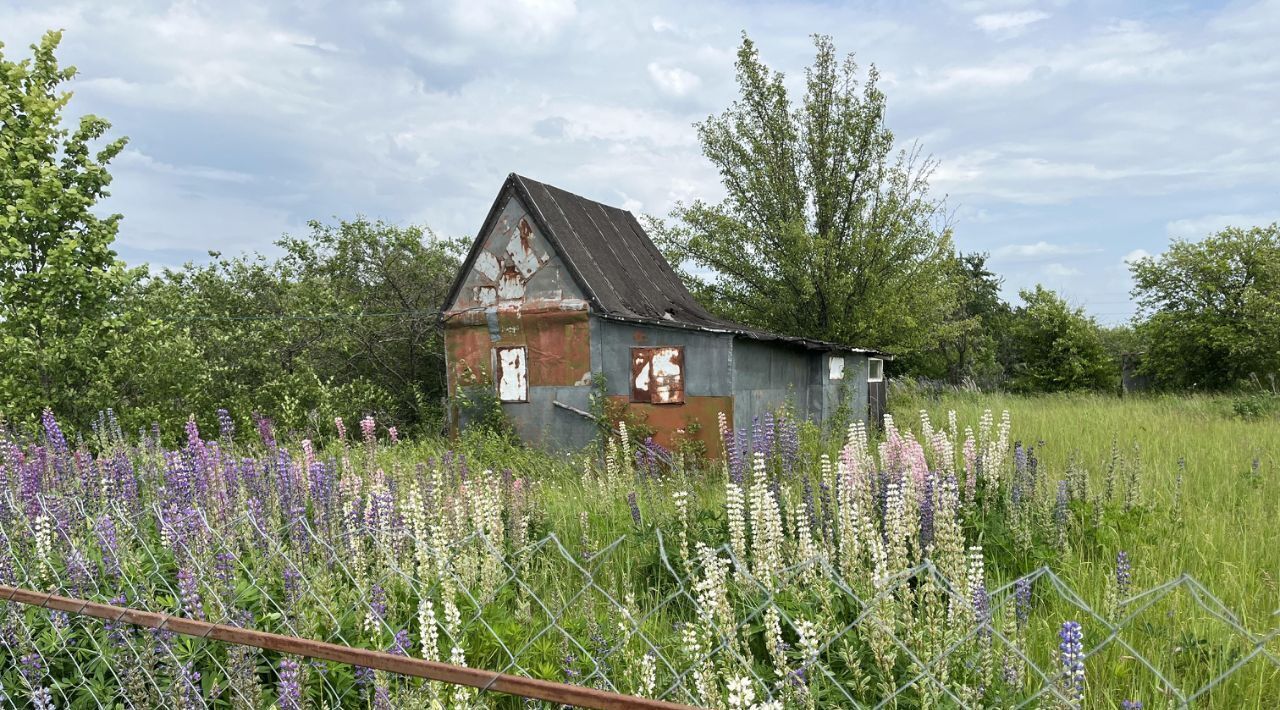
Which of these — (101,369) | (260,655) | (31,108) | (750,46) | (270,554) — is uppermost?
(750,46)

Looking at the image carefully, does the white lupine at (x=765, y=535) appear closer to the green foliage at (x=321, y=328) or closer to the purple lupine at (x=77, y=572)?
the purple lupine at (x=77, y=572)

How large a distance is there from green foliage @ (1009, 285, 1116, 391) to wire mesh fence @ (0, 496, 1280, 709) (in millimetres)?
27812

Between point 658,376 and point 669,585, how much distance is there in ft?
26.8

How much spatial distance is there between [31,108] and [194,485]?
8.49m

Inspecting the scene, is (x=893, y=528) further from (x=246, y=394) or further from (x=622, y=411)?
(x=246, y=394)

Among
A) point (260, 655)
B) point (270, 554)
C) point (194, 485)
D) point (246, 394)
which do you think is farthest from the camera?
point (246, 394)

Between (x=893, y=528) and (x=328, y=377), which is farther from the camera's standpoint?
(x=328, y=377)

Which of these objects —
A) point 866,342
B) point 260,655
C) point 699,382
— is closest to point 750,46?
point 866,342

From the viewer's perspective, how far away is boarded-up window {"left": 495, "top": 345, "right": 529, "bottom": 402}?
14781 mm

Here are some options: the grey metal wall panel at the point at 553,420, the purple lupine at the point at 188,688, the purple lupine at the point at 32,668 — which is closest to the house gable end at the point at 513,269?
the grey metal wall panel at the point at 553,420

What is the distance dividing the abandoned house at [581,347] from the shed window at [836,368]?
0.07m

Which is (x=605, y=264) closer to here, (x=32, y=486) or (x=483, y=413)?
(x=483, y=413)

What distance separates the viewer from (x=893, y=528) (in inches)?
161

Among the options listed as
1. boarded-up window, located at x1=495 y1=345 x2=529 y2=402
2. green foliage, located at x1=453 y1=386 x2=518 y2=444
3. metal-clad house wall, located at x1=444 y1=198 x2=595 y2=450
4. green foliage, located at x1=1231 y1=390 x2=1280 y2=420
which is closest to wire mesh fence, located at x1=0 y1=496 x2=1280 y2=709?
metal-clad house wall, located at x1=444 y1=198 x2=595 y2=450
